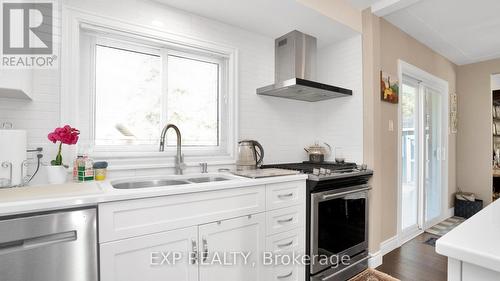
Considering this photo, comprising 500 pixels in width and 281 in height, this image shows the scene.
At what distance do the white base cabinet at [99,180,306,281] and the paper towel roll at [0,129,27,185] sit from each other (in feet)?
1.93

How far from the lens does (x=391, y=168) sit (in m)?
2.76

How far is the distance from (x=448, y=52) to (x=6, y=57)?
515 centimetres

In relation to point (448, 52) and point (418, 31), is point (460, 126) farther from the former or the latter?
point (418, 31)

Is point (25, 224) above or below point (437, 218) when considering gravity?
above

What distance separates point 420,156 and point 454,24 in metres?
1.71

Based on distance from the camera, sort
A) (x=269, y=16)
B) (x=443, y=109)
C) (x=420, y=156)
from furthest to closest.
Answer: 1. (x=443, y=109)
2. (x=420, y=156)
3. (x=269, y=16)

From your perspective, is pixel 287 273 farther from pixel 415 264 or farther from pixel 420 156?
pixel 420 156

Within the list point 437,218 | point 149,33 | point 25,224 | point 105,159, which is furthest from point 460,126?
point 25,224

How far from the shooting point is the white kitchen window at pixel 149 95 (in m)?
1.77

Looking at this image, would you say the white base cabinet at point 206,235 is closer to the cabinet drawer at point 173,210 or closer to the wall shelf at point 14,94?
the cabinet drawer at point 173,210

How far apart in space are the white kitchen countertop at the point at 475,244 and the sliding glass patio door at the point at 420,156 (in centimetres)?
247

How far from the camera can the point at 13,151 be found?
4.23 ft

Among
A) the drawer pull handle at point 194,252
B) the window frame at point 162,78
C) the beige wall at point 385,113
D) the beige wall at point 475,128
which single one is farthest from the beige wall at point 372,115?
the beige wall at point 475,128

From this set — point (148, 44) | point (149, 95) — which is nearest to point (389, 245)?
point (149, 95)
